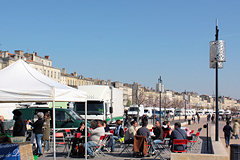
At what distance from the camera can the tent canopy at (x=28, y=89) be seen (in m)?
8.66

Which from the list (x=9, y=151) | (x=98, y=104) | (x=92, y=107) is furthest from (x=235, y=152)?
(x=92, y=107)

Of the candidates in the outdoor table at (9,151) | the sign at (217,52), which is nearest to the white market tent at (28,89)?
the outdoor table at (9,151)

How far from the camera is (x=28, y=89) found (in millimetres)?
8781

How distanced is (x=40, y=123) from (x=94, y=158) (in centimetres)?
228

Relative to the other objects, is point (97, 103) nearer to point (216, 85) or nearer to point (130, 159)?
point (216, 85)

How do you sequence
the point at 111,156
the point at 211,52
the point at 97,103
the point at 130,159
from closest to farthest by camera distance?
the point at 130,159, the point at 111,156, the point at 211,52, the point at 97,103

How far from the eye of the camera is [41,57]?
104438 millimetres

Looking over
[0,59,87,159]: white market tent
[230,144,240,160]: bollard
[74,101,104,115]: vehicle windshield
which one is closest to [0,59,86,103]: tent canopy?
[0,59,87,159]: white market tent

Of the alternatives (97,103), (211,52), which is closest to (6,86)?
(211,52)

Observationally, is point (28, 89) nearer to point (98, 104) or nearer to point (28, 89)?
point (28, 89)

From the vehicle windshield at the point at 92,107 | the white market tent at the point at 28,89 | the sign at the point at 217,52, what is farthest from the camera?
the vehicle windshield at the point at 92,107

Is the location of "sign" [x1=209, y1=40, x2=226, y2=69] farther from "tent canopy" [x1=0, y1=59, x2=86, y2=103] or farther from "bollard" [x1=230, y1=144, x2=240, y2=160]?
"tent canopy" [x1=0, y1=59, x2=86, y2=103]

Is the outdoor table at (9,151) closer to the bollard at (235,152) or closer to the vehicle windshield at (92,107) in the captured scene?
the bollard at (235,152)

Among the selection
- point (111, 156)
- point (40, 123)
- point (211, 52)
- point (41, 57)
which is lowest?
point (111, 156)
